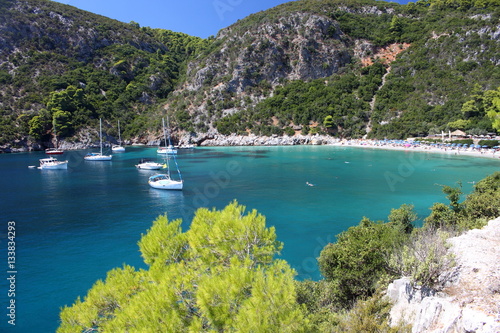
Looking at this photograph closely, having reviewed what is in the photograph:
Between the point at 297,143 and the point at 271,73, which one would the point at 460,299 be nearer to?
the point at 297,143

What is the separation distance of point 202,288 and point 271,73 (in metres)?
113

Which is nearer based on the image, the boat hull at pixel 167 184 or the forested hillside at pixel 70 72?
the boat hull at pixel 167 184

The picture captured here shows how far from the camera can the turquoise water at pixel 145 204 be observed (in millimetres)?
16109

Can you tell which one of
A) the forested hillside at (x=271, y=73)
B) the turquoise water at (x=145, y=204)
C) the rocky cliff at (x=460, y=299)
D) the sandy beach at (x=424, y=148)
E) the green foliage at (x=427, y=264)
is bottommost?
the turquoise water at (x=145, y=204)

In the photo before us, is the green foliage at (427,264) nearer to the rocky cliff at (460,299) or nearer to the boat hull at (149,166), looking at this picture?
the rocky cliff at (460,299)

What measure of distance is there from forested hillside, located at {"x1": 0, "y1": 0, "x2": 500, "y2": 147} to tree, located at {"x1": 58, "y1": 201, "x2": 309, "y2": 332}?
81.8m

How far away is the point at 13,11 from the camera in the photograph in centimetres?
10700

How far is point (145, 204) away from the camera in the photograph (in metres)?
29.7

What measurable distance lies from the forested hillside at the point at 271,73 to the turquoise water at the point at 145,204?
129ft

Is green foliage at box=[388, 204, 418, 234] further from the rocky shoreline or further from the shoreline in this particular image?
the rocky shoreline

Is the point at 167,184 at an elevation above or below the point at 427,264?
below

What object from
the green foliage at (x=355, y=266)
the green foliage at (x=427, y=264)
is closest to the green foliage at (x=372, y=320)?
the green foliage at (x=427, y=264)

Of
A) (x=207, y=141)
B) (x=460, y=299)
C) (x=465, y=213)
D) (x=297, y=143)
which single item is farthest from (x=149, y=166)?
(x=297, y=143)

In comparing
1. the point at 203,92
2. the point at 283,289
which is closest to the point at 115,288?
the point at 283,289
